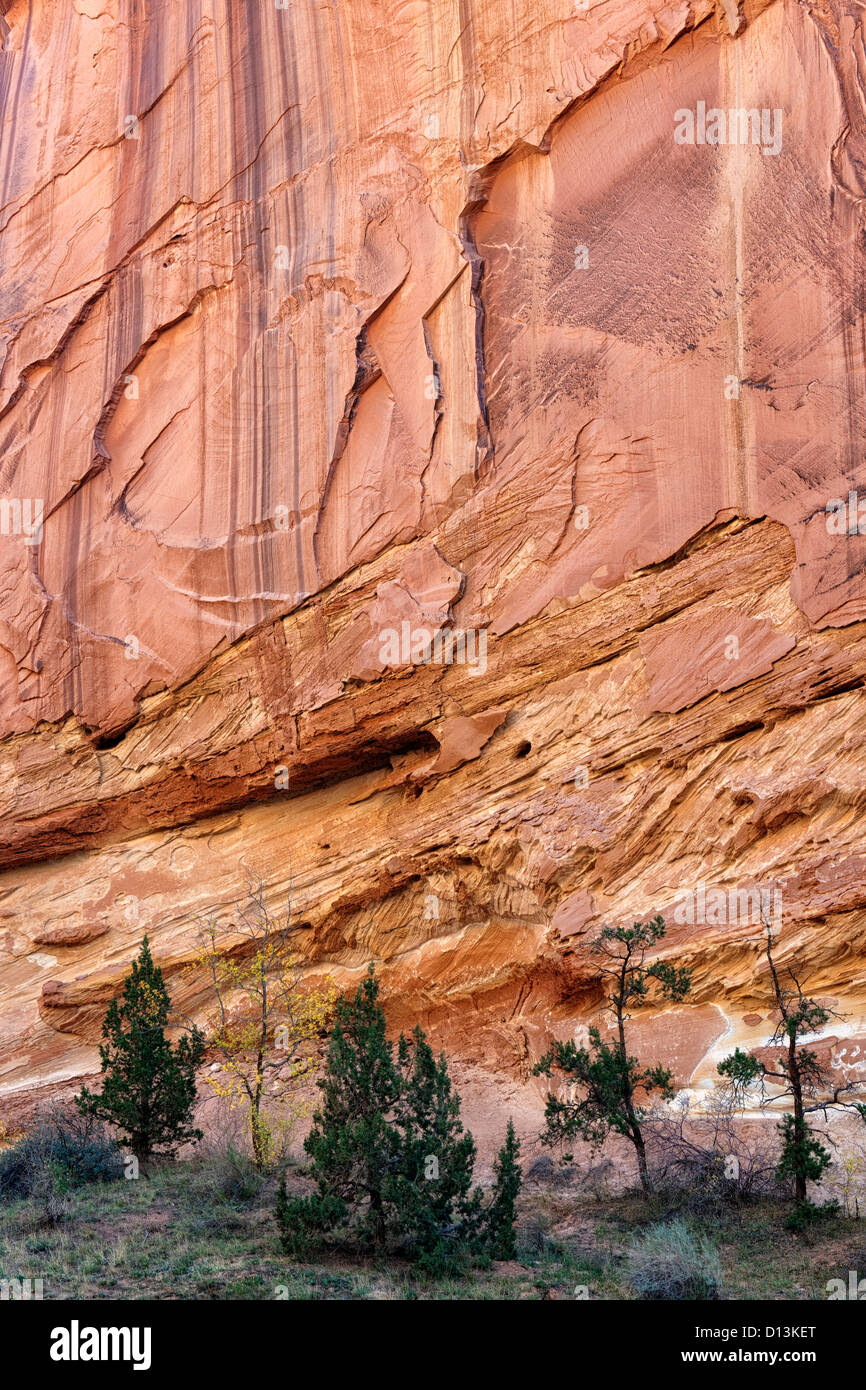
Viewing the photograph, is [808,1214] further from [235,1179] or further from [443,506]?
[443,506]

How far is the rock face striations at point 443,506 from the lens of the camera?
52.0 feet

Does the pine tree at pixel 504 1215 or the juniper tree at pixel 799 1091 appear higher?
the juniper tree at pixel 799 1091

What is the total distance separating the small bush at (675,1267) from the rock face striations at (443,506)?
3158 millimetres

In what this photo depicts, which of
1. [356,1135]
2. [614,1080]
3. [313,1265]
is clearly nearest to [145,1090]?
[356,1135]

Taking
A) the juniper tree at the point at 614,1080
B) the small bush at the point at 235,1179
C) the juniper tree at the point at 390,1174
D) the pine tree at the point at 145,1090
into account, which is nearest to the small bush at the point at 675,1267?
the juniper tree at the point at 390,1174

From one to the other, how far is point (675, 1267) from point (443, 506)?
412 inches

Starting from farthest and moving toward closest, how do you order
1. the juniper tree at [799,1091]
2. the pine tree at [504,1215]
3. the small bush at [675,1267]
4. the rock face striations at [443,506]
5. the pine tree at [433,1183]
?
the rock face striations at [443,506]
the juniper tree at [799,1091]
the pine tree at [504,1215]
the pine tree at [433,1183]
the small bush at [675,1267]

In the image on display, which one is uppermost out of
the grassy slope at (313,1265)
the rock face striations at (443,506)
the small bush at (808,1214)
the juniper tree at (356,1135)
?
the rock face striations at (443,506)

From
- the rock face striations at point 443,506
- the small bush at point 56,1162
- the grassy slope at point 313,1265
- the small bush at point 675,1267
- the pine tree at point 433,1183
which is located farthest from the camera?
the rock face striations at point 443,506

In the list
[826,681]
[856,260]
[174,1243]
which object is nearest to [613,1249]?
[174,1243]

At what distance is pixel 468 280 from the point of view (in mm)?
17953

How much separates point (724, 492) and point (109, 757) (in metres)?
10.3

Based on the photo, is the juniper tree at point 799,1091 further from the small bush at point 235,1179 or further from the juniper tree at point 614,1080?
the small bush at point 235,1179

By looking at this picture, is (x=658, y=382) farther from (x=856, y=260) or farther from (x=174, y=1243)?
(x=174, y=1243)
